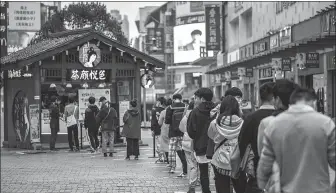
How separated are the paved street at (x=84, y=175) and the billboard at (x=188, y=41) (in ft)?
200

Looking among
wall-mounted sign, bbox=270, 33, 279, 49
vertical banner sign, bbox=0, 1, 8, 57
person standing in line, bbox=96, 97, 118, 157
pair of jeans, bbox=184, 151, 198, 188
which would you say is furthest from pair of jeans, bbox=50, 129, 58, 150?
wall-mounted sign, bbox=270, 33, 279, 49

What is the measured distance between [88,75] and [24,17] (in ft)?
83.1

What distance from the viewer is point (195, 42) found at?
79.8m

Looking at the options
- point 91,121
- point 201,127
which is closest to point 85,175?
point 201,127

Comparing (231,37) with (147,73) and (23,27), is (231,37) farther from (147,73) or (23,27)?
(147,73)

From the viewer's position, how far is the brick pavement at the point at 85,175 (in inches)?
454

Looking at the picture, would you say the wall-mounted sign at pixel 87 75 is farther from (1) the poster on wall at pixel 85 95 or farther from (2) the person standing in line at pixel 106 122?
(2) the person standing in line at pixel 106 122

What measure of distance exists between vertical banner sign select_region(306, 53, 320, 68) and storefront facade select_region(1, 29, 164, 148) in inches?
219

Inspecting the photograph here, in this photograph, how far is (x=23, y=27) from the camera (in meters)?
45.8

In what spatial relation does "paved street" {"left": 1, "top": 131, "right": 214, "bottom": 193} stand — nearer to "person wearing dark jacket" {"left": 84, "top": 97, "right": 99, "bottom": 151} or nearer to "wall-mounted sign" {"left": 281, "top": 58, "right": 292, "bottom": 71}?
"person wearing dark jacket" {"left": 84, "top": 97, "right": 99, "bottom": 151}

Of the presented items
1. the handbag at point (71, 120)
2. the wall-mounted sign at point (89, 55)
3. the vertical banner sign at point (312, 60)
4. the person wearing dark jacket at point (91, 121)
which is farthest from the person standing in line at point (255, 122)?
the vertical banner sign at point (312, 60)

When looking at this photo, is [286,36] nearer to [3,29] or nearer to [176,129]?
[3,29]

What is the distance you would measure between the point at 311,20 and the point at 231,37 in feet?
62.3

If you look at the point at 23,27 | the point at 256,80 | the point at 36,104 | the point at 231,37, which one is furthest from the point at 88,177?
the point at 23,27
